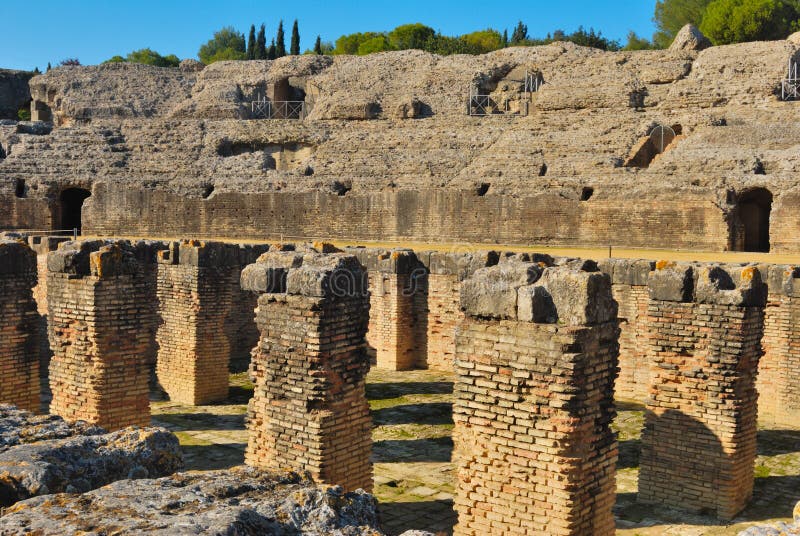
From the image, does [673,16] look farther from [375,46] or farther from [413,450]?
[413,450]

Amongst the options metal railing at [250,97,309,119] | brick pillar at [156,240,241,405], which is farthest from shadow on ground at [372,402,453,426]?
metal railing at [250,97,309,119]

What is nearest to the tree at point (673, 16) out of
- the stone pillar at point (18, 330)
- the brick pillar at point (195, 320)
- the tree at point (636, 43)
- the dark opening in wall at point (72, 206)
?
the tree at point (636, 43)

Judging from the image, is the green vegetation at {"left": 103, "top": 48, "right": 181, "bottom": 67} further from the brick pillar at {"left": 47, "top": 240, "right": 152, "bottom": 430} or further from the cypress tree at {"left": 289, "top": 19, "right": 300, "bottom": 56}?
the brick pillar at {"left": 47, "top": 240, "right": 152, "bottom": 430}

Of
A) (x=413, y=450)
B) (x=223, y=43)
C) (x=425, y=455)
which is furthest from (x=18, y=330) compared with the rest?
(x=223, y=43)

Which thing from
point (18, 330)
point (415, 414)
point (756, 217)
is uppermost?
point (756, 217)

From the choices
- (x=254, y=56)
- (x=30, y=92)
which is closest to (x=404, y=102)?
(x=30, y=92)

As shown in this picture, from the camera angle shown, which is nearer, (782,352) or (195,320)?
(782,352)

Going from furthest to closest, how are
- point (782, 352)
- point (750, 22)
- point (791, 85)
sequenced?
point (750, 22) → point (791, 85) → point (782, 352)

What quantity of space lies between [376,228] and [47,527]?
79.0 feet

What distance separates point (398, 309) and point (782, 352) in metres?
6.92

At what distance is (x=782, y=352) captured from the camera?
1165cm

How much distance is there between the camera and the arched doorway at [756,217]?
24.2 m

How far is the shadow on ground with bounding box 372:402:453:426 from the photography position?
474 inches

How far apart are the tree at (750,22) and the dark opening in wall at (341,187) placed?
1142 inches
